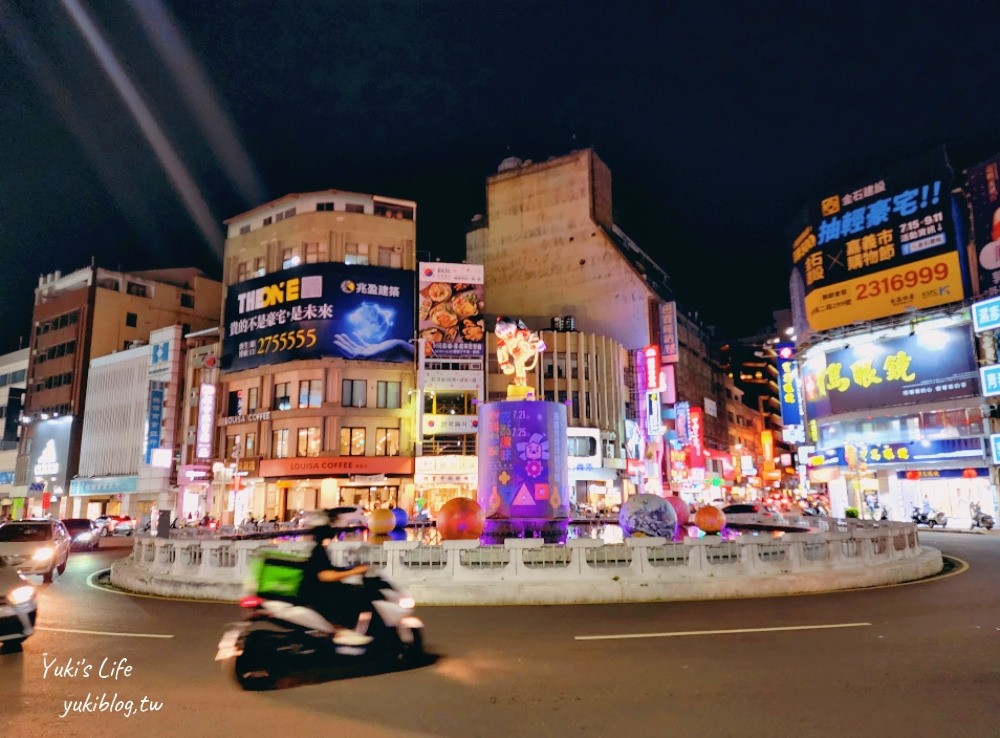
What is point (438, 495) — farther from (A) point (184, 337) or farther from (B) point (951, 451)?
(B) point (951, 451)

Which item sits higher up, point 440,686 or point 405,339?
point 405,339

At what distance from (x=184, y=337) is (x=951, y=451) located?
5616 centimetres

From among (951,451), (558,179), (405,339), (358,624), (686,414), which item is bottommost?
(358,624)

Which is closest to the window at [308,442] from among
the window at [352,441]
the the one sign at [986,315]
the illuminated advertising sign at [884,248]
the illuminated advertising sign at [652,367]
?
the window at [352,441]

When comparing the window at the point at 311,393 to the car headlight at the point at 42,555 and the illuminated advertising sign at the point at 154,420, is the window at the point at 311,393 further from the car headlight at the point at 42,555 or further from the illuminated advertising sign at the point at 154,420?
the car headlight at the point at 42,555

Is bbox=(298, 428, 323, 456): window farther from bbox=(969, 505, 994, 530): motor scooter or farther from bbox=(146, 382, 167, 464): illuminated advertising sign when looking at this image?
bbox=(969, 505, 994, 530): motor scooter

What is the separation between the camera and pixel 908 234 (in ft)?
148

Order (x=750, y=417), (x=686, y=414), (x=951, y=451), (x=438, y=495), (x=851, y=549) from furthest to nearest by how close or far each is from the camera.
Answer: (x=750, y=417)
(x=686, y=414)
(x=438, y=495)
(x=951, y=451)
(x=851, y=549)

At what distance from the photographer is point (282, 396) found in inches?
1943

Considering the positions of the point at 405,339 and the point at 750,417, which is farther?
the point at 750,417

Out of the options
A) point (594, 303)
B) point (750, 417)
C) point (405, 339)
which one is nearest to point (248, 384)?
point (405, 339)

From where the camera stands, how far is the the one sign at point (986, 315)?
39062 millimetres

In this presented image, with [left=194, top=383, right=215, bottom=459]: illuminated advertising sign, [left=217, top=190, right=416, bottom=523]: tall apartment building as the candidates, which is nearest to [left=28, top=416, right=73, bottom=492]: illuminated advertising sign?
[left=217, top=190, right=416, bottom=523]: tall apartment building

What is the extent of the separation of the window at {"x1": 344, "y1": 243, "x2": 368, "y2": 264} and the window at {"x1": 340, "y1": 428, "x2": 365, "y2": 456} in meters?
12.7
